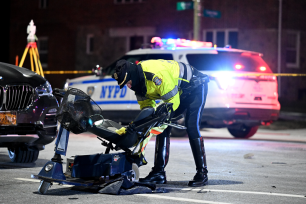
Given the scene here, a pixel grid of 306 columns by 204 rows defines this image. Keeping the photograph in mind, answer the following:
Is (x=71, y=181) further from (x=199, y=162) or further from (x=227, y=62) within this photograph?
(x=227, y=62)

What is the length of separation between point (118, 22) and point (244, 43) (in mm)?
7296

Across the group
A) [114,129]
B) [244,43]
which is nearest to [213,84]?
[114,129]

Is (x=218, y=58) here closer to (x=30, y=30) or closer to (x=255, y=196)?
(x=30, y=30)

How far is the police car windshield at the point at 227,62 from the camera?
11.8m

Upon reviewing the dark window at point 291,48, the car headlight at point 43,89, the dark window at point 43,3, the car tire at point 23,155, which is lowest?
the car tire at point 23,155

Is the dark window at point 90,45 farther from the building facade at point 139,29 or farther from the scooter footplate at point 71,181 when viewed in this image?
the scooter footplate at point 71,181

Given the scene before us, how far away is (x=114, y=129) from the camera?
5.72 m

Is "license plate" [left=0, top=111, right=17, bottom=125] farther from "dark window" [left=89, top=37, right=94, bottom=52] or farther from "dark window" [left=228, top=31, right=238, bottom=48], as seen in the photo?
"dark window" [left=89, top=37, right=94, bottom=52]

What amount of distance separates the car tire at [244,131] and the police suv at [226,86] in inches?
14.9

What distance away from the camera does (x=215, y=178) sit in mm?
6871

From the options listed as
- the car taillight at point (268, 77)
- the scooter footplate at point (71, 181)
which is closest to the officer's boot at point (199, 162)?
the scooter footplate at point (71, 181)

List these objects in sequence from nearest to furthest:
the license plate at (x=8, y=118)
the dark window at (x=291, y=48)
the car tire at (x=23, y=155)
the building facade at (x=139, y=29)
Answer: the license plate at (x=8, y=118)
the car tire at (x=23, y=155)
the building facade at (x=139, y=29)
the dark window at (x=291, y=48)

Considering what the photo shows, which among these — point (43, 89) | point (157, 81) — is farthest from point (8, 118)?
point (157, 81)

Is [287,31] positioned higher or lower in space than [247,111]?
higher
